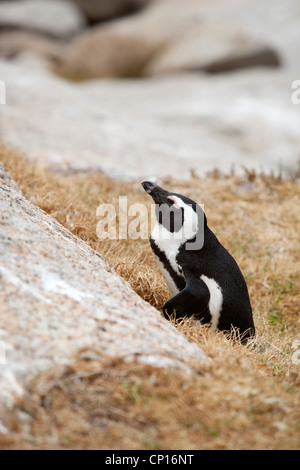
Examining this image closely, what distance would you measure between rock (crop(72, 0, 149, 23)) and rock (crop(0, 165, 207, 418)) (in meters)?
20.9

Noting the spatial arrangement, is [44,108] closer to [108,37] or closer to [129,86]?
→ [129,86]

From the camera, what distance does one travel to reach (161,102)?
1255cm

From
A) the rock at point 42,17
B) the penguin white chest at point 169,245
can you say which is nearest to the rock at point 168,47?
the rock at point 42,17

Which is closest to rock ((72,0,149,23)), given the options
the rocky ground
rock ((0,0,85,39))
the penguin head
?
rock ((0,0,85,39))

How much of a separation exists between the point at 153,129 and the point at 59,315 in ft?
24.7

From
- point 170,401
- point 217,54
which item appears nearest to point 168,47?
point 217,54

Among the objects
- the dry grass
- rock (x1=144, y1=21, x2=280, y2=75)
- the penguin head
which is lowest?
the dry grass

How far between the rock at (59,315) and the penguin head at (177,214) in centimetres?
61

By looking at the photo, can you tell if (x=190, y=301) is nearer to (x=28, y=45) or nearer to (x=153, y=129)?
(x=153, y=129)

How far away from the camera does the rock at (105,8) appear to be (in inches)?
883

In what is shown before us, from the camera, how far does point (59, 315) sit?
2727 millimetres

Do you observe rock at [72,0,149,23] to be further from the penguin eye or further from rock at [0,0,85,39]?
the penguin eye

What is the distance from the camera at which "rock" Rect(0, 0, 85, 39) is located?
69.4 feet

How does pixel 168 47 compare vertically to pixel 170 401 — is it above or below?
above
